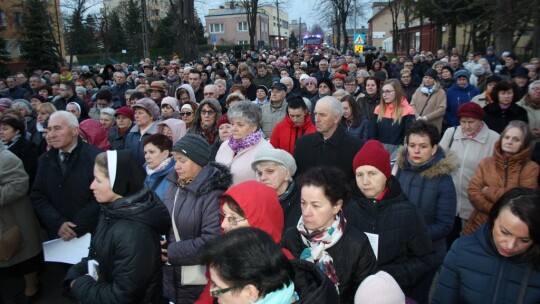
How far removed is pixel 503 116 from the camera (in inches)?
233

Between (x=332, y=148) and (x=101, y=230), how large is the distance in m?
2.68

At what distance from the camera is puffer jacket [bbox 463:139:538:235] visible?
4004mm

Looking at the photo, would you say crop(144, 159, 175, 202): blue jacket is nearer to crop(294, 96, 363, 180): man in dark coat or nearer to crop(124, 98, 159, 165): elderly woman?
crop(294, 96, 363, 180): man in dark coat

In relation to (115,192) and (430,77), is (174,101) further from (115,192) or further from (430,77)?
(430,77)

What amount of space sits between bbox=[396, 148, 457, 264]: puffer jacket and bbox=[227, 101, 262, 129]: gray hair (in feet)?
5.64

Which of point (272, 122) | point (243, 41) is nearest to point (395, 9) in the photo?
point (272, 122)

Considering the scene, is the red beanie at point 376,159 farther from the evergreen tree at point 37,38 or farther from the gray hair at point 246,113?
the evergreen tree at point 37,38

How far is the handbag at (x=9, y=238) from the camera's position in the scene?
4055 mm

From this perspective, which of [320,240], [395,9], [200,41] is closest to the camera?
[320,240]

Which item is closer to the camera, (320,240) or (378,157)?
(320,240)

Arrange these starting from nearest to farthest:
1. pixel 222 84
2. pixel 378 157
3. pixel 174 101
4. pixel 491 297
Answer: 1. pixel 491 297
2. pixel 378 157
3. pixel 174 101
4. pixel 222 84

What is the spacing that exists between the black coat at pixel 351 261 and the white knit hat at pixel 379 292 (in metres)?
0.26

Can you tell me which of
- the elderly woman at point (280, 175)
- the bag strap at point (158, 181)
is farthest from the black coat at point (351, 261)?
the bag strap at point (158, 181)

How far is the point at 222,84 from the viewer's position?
987cm
